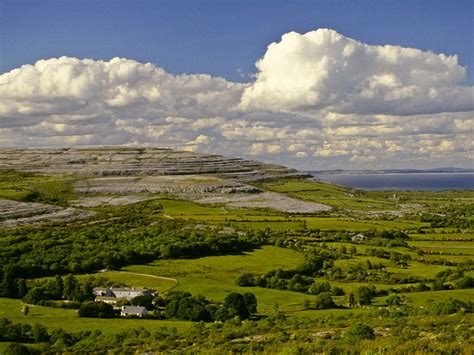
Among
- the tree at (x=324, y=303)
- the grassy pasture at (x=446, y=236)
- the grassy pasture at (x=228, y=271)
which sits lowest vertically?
the grassy pasture at (x=228, y=271)

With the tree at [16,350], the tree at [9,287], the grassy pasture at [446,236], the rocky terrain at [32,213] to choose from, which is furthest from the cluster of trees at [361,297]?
the rocky terrain at [32,213]

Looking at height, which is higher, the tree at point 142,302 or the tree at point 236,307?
the tree at point 236,307

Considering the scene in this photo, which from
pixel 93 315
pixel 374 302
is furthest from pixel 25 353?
pixel 374 302

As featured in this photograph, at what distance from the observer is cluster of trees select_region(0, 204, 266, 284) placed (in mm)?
66688

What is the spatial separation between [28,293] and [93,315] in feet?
30.8

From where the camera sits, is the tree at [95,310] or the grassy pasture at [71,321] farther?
the tree at [95,310]

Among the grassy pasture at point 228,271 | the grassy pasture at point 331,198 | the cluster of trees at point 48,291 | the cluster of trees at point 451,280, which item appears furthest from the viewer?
the grassy pasture at point 331,198

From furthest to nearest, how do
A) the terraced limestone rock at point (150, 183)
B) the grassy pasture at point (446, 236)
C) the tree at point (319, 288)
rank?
the terraced limestone rock at point (150, 183) < the grassy pasture at point (446, 236) < the tree at point (319, 288)

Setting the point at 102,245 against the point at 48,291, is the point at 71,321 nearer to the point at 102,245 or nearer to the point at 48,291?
the point at 48,291

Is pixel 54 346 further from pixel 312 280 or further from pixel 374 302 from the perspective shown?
pixel 312 280

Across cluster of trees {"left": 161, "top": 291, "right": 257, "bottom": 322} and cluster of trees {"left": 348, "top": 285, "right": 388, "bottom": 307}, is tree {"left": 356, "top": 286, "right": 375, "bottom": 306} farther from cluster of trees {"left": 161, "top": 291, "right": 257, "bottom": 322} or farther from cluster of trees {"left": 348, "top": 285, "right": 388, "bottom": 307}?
cluster of trees {"left": 161, "top": 291, "right": 257, "bottom": 322}

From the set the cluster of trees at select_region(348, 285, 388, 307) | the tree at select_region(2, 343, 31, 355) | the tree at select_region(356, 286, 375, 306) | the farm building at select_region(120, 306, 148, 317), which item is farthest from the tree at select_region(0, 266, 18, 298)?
the tree at select_region(356, 286, 375, 306)

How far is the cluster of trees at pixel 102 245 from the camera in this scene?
66688 millimetres

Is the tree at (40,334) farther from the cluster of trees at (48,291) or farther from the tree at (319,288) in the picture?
the tree at (319,288)
